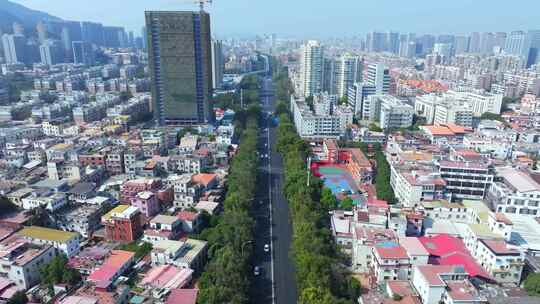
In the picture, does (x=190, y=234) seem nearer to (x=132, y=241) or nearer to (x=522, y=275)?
(x=132, y=241)

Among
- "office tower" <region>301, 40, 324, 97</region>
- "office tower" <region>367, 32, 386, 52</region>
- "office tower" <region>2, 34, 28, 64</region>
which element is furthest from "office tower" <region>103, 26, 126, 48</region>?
A: "office tower" <region>301, 40, 324, 97</region>

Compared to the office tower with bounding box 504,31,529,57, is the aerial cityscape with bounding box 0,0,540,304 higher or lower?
lower

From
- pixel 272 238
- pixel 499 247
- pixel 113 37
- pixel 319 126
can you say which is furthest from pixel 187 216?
pixel 113 37

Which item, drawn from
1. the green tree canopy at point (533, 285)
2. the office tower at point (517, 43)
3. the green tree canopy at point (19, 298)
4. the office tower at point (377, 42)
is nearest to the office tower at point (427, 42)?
the office tower at point (377, 42)

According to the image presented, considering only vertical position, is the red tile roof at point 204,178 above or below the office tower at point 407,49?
below

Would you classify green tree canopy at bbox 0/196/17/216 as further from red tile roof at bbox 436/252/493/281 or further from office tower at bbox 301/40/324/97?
office tower at bbox 301/40/324/97

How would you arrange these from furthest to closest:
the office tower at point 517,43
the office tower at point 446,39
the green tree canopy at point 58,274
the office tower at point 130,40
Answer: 1. the office tower at point 130,40
2. the office tower at point 446,39
3. the office tower at point 517,43
4. the green tree canopy at point 58,274

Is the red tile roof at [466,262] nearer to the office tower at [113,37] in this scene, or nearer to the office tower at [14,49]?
the office tower at [14,49]
